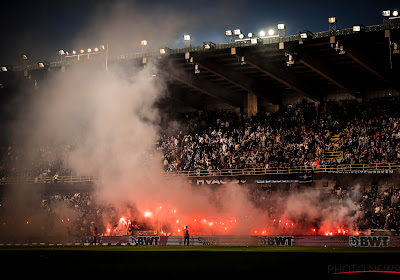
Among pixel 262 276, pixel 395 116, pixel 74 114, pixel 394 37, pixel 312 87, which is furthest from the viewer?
pixel 312 87

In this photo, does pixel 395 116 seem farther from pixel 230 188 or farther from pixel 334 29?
pixel 230 188

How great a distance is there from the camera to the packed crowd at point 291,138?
1335 inches

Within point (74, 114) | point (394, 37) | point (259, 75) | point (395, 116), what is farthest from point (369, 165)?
point (74, 114)

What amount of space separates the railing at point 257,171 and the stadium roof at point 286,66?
660cm

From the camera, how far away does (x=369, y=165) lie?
106 ft

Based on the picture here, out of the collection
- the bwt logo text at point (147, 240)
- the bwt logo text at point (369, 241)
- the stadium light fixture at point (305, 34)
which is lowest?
the bwt logo text at point (147, 240)

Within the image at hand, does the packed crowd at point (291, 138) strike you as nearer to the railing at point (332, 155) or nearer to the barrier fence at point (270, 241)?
the railing at point (332, 155)

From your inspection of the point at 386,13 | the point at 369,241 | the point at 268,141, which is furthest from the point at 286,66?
the point at 369,241

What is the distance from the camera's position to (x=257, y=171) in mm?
35844

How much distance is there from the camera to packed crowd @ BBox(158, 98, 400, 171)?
111 ft

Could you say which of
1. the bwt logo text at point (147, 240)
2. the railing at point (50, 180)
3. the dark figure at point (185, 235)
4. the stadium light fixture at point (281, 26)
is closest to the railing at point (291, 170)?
the railing at point (50, 180)

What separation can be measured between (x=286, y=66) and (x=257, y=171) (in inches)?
313

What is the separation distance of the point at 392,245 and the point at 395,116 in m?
12.5

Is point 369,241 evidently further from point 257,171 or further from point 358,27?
point 358,27
